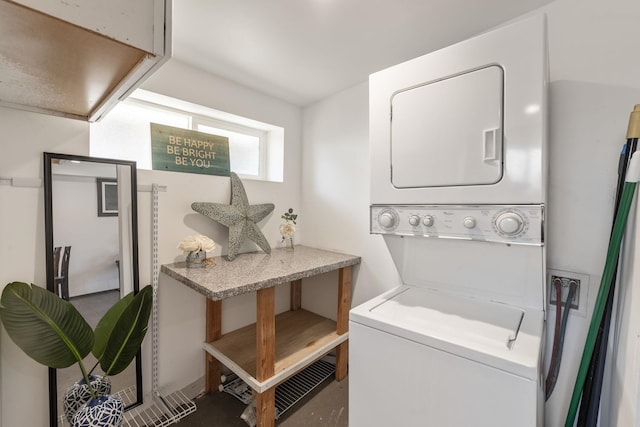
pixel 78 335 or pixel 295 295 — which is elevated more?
pixel 78 335

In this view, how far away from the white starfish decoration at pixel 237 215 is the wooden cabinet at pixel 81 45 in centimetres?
87

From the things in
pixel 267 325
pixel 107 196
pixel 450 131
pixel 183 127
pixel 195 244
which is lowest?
pixel 267 325

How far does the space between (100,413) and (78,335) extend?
1.23ft

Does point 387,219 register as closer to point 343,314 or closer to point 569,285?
point 569,285

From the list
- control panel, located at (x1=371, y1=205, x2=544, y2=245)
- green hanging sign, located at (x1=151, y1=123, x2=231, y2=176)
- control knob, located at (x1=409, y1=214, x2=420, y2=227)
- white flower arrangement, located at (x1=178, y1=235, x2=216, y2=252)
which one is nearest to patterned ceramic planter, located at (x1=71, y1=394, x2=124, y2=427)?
white flower arrangement, located at (x1=178, y1=235, x2=216, y2=252)

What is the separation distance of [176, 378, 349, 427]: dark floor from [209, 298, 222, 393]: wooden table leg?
7 cm

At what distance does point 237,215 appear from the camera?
1947 mm

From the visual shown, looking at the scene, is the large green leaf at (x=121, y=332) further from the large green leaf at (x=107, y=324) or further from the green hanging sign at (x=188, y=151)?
the green hanging sign at (x=188, y=151)

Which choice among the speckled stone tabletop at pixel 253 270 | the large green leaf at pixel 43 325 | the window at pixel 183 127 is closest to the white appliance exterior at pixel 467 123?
the speckled stone tabletop at pixel 253 270

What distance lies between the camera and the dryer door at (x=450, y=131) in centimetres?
103

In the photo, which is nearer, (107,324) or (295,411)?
(107,324)

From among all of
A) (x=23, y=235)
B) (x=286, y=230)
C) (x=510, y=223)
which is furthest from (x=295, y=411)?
(x=23, y=235)

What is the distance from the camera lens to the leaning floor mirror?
135 centimetres

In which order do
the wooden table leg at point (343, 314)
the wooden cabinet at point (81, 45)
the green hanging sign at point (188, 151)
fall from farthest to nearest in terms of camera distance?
the wooden table leg at point (343, 314), the green hanging sign at point (188, 151), the wooden cabinet at point (81, 45)
